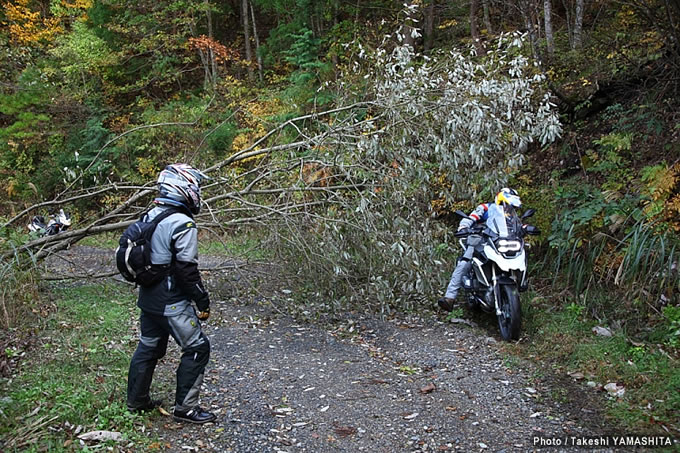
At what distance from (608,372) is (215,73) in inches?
640

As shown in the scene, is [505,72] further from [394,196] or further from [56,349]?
[56,349]

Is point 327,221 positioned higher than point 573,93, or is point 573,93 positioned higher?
point 573,93

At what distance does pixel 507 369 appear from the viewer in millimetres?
5012

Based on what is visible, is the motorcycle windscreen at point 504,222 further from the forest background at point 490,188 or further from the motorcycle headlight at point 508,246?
the forest background at point 490,188

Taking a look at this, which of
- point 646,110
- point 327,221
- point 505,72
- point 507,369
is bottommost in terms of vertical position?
point 507,369

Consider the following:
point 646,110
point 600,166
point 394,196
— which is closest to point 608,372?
point 394,196

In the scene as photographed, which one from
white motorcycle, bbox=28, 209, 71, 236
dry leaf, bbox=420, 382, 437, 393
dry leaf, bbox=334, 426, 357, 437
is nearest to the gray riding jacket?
dry leaf, bbox=334, 426, 357, 437

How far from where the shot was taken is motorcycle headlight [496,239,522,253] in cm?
575

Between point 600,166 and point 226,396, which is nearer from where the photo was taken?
point 226,396

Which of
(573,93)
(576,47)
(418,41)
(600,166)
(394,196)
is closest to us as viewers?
(394,196)

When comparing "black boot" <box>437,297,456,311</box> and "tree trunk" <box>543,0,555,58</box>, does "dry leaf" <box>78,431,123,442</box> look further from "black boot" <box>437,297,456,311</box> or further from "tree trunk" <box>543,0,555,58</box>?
"tree trunk" <box>543,0,555,58</box>

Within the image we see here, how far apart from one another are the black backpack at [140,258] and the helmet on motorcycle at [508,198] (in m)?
3.85

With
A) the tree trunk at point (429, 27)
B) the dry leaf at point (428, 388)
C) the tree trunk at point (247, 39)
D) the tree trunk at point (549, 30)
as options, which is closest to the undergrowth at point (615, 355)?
the dry leaf at point (428, 388)

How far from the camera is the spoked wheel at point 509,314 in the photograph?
5.54m
